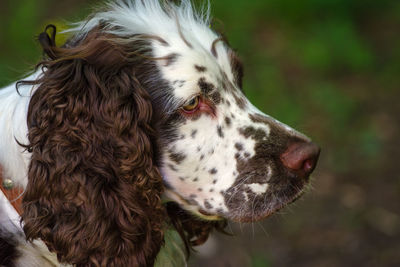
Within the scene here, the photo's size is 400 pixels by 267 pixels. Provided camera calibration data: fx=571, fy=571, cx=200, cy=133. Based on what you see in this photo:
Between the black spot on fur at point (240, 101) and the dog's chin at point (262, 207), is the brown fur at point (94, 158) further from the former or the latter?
the black spot on fur at point (240, 101)

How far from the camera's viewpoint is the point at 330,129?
20.9 feet

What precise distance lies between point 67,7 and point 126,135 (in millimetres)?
5760

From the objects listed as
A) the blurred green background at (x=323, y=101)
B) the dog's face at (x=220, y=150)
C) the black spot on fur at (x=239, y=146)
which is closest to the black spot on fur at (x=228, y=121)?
the dog's face at (x=220, y=150)

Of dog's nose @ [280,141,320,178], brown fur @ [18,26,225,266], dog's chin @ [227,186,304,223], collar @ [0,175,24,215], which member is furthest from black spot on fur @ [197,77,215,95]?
collar @ [0,175,24,215]

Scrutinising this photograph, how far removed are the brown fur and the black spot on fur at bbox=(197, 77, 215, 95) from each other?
0.28 meters

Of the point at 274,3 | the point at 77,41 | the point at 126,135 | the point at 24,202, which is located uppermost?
the point at 77,41

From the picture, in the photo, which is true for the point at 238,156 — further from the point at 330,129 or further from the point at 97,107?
the point at 330,129

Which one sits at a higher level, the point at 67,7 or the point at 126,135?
the point at 126,135

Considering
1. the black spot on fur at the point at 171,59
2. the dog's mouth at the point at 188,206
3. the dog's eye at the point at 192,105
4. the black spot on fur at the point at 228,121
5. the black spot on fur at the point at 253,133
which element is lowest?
the dog's mouth at the point at 188,206

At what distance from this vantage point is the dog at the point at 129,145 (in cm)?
270

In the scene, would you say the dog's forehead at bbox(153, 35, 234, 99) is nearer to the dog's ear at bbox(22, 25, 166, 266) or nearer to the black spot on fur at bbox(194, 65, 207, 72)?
the black spot on fur at bbox(194, 65, 207, 72)

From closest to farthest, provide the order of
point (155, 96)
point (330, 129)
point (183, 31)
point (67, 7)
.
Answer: point (155, 96), point (183, 31), point (330, 129), point (67, 7)

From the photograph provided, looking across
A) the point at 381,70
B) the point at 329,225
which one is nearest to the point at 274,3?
the point at 381,70

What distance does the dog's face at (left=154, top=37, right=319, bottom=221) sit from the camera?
291 centimetres
